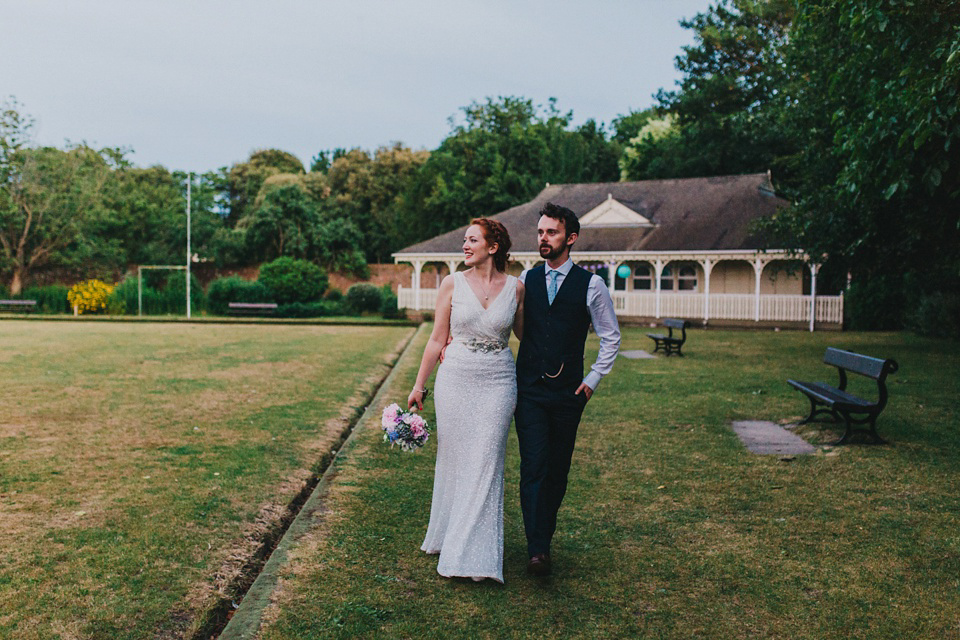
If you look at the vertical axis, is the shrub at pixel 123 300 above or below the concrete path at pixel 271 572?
above

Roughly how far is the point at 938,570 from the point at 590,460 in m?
3.45

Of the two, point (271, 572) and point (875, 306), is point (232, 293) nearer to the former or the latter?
point (875, 306)

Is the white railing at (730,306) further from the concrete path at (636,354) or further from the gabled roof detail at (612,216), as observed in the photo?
the concrete path at (636,354)

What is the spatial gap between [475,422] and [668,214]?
3186 cm

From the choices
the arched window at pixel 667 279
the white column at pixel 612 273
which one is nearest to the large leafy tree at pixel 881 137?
the arched window at pixel 667 279

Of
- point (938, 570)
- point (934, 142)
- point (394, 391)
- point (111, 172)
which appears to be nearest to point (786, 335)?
point (934, 142)

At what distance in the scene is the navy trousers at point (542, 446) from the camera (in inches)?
178

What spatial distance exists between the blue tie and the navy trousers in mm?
504

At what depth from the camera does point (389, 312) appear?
118 feet

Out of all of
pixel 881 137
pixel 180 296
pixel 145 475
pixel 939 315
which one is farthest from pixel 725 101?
pixel 145 475

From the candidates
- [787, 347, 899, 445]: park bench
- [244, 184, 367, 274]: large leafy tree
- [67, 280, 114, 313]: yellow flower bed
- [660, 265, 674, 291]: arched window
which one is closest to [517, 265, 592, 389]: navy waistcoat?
[787, 347, 899, 445]: park bench

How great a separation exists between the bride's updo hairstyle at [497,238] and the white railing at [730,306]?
2636 centimetres

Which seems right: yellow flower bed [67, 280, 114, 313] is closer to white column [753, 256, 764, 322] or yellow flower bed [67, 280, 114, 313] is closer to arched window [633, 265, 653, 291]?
arched window [633, 265, 653, 291]

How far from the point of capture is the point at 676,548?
513 cm
